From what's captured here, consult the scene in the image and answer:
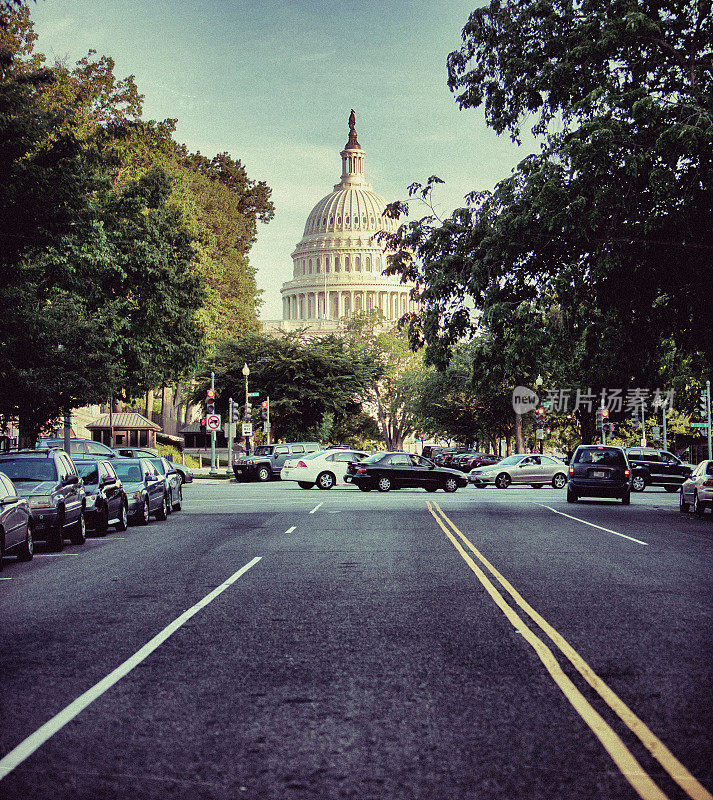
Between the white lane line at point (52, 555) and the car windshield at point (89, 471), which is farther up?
the car windshield at point (89, 471)

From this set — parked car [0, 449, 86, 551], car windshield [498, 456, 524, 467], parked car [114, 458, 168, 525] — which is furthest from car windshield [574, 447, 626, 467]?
parked car [0, 449, 86, 551]

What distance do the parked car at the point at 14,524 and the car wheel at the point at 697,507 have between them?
16.5 metres

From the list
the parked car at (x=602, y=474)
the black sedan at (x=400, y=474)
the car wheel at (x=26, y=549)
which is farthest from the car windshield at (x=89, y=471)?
the black sedan at (x=400, y=474)

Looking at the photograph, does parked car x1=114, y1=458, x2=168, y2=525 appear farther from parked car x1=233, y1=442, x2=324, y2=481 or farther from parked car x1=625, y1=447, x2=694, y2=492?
parked car x1=233, y1=442, x2=324, y2=481

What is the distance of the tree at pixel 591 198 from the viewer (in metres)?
20.2

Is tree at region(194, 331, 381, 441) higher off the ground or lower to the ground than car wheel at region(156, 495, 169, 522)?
A: higher

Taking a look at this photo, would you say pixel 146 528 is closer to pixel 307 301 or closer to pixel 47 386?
pixel 47 386

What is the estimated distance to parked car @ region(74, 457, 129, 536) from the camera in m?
19.4

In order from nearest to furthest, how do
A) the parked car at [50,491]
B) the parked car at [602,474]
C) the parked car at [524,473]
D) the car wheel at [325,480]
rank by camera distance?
the parked car at [50,491]
the parked car at [602,474]
the car wheel at [325,480]
the parked car at [524,473]

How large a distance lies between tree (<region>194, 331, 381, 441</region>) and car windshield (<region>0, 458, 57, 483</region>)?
44.4 m

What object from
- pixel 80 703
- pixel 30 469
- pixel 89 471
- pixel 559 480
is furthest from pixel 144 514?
pixel 559 480

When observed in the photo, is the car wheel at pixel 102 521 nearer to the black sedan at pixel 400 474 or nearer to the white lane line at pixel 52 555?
the white lane line at pixel 52 555

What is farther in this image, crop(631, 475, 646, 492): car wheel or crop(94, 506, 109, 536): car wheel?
crop(631, 475, 646, 492): car wheel

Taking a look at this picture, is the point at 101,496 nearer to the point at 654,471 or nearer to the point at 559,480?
the point at 654,471
